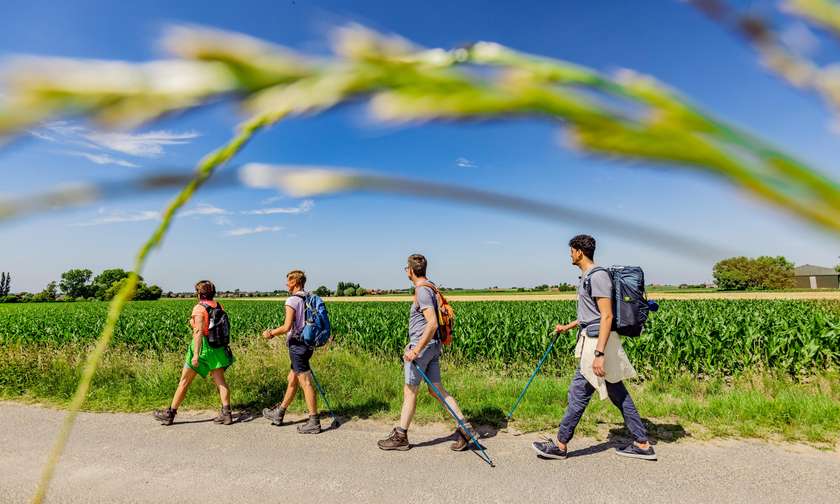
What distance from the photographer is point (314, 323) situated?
21.1 ft

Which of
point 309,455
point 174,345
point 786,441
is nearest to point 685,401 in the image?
point 786,441

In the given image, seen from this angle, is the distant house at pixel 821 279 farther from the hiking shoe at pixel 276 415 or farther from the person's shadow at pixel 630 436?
the hiking shoe at pixel 276 415

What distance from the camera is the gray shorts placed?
5.49 m

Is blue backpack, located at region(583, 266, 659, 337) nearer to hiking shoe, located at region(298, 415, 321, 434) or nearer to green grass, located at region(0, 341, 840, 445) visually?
green grass, located at region(0, 341, 840, 445)

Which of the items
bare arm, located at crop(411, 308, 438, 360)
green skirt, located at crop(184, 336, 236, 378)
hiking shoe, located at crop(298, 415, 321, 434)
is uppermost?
bare arm, located at crop(411, 308, 438, 360)

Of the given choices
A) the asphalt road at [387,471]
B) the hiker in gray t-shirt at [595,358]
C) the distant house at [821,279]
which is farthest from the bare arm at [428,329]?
the distant house at [821,279]

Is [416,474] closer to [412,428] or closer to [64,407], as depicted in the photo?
[412,428]

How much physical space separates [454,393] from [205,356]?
350 centimetres

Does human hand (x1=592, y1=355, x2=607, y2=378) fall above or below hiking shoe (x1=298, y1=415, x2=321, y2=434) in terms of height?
above

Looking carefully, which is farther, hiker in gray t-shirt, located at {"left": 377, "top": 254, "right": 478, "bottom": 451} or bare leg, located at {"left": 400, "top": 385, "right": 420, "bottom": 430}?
bare leg, located at {"left": 400, "top": 385, "right": 420, "bottom": 430}

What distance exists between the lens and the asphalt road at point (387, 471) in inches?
176

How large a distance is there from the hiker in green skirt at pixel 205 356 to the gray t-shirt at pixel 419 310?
2.75 metres

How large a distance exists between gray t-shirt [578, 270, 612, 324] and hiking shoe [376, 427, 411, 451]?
2260 millimetres

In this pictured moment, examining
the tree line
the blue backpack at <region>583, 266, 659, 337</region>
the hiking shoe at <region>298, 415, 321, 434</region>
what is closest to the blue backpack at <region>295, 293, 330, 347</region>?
the hiking shoe at <region>298, 415, 321, 434</region>
